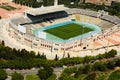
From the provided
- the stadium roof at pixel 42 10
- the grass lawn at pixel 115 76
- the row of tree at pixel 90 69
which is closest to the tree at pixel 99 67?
the row of tree at pixel 90 69

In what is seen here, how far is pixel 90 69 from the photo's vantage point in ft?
224

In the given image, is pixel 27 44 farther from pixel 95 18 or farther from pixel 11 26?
pixel 95 18

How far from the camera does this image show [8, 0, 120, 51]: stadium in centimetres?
8606

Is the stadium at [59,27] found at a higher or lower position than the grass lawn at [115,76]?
higher

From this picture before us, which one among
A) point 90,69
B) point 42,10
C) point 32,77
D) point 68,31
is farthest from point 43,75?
point 42,10

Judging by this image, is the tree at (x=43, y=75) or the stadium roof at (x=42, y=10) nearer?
Result: the tree at (x=43, y=75)

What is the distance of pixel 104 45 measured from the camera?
89.8 metres

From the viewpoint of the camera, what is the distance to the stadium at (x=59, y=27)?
86.1m

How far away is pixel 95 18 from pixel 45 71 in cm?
6050

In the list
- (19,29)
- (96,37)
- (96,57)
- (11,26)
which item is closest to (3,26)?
(11,26)

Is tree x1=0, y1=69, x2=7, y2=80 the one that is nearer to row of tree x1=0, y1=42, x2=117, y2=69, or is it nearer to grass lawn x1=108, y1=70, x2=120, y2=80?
row of tree x1=0, y1=42, x2=117, y2=69

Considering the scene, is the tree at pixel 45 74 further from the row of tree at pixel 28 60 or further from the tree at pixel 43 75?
the row of tree at pixel 28 60

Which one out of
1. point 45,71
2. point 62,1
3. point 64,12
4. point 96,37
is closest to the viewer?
point 45,71

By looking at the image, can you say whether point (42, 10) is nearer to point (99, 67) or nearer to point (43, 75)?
point (99, 67)
